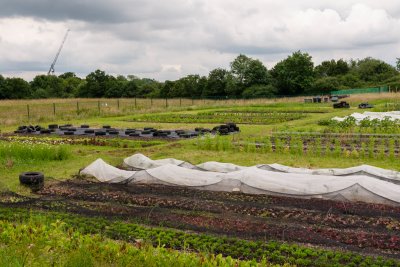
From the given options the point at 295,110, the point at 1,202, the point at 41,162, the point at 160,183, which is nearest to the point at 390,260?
the point at 160,183

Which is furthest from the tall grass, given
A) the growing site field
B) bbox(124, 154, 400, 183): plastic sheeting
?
bbox(124, 154, 400, 183): plastic sheeting

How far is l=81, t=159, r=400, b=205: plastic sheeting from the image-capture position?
7992 millimetres

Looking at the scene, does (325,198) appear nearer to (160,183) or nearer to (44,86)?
(160,183)

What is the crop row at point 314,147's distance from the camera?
12.5m

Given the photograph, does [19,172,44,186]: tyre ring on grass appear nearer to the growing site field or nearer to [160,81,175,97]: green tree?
the growing site field

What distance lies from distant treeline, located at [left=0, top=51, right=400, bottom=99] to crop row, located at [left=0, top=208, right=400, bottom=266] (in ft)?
173

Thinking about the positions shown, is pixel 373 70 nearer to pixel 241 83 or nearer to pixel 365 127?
pixel 241 83

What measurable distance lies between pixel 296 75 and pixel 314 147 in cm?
4903

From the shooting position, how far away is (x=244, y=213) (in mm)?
7629

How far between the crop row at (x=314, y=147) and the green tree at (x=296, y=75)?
46.5 metres

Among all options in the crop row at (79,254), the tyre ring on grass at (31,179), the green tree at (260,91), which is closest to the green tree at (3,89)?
the green tree at (260,91)

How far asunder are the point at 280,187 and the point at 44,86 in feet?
197

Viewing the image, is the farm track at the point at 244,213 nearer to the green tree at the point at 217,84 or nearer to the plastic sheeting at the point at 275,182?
the plastic sheeting at the point at 275,182

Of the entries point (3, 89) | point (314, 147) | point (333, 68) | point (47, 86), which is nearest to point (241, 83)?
point (333, 68)
